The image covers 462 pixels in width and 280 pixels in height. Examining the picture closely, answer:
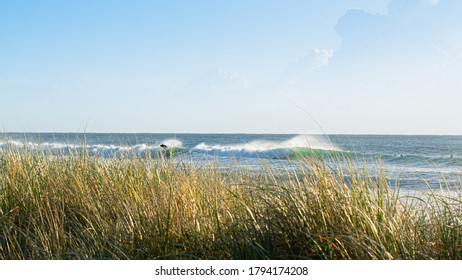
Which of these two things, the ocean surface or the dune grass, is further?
the ocean surface

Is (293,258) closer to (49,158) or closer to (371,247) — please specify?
(371,247)

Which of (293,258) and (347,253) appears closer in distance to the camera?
(347,253)

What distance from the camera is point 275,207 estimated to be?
2.79 m

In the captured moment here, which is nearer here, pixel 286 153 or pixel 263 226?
pixel 263 226

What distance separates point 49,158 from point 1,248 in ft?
8.27

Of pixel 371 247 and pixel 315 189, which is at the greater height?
pixel 315 189

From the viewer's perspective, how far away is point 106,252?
9.73ft

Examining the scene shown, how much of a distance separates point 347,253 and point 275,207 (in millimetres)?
603

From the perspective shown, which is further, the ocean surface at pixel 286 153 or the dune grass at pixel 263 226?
the ocean surface at pixel 286 153

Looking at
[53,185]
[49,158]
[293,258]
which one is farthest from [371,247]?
[49,158]
